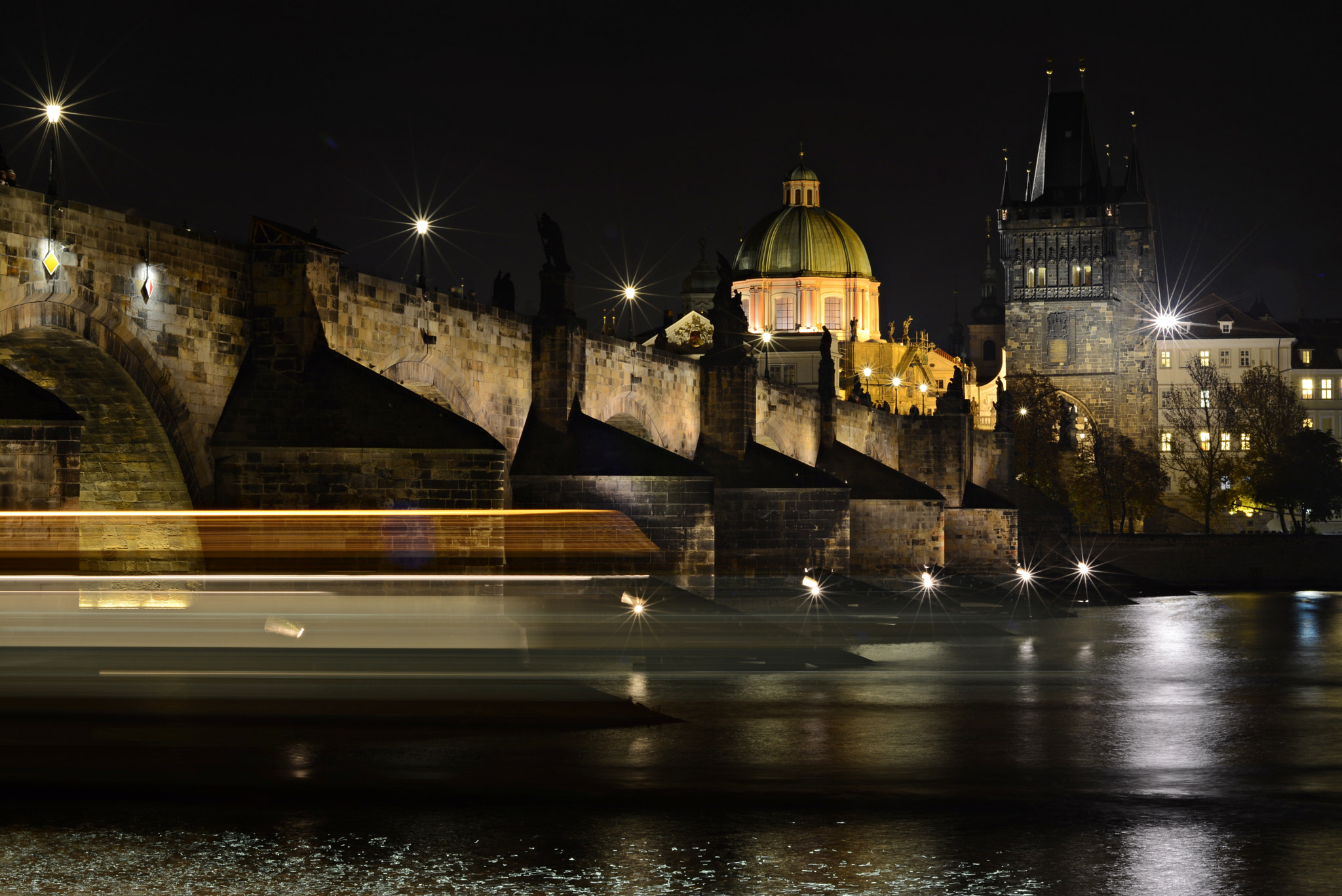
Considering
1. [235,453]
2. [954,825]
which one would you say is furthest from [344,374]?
[954,825]

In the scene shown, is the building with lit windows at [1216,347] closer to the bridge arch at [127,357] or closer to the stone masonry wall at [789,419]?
the stone masonry wall at [789,419]

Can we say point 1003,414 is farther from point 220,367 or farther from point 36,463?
point 36,463

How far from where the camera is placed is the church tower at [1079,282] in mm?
99125

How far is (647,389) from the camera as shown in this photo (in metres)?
32.9

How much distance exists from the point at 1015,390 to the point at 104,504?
82.3m

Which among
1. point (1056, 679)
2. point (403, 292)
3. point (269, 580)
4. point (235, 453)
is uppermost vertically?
point (403, 292)

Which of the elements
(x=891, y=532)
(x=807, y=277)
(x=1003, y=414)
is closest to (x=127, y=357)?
(x=891, y=532)

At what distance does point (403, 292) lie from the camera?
2375 centimetres

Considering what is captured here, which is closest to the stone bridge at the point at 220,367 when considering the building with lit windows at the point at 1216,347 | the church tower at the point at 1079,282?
the church tower at the point at 1079,282

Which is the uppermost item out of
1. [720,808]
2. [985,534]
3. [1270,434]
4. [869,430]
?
[1270,434]

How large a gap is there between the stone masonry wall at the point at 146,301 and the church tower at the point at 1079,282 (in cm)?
8447

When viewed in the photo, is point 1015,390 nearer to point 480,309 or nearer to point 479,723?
point 480,309

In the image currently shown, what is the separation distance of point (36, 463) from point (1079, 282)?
93548mm

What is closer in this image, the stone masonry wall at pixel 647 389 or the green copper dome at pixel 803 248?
the stone masonry wall at pixel 647 389
